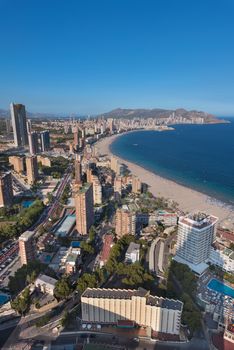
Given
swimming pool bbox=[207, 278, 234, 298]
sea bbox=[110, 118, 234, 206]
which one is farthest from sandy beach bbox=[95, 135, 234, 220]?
swimming pool bbox=[207, 278, 234, 298]

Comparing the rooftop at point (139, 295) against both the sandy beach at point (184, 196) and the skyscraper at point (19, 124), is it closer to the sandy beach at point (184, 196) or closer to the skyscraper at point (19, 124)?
the sandy beach at point (184, 196)

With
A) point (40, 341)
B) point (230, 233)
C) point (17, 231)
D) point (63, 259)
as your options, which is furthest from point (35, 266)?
point (230, 233)

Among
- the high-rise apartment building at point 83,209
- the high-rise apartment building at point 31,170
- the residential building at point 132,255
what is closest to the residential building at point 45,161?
the high-rise apartment building at point 31,170

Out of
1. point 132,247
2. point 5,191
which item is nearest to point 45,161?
point 5,191

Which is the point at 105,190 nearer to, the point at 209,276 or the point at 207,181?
the point at 207,181

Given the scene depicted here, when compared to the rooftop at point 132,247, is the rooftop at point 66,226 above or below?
below

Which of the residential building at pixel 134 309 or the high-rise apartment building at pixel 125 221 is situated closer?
the residential building at pixel 134 309
